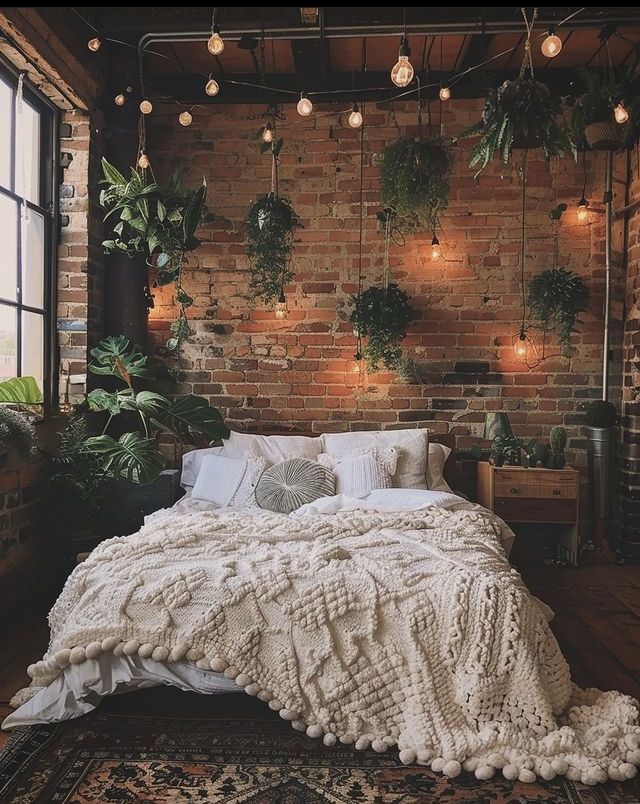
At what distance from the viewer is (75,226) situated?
4.32 meters

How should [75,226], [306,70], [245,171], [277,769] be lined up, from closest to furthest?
[277,769]
[75,226]
[306,70]
[245,171]

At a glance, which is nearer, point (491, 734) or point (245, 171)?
point (491, 734)

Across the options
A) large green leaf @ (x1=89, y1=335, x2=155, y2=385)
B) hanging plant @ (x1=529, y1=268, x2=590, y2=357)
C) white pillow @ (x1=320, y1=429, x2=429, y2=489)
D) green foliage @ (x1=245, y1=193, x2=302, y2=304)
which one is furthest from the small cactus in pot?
large green leaf @ (x1=89, y1=335, x2=155, y2=385)

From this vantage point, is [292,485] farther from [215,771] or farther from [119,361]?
[215,771]

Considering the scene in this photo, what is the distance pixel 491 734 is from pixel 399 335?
2914mm

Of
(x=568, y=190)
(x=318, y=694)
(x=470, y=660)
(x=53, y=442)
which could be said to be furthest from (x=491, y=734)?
(x=568, y=190)

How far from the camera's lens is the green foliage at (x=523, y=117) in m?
2.94

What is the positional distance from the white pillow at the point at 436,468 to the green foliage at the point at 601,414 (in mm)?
1001

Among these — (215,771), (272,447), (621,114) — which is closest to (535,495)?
(272,447)

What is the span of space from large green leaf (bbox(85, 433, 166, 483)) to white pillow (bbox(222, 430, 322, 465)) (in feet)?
2.05

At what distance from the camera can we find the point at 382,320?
15.2ft

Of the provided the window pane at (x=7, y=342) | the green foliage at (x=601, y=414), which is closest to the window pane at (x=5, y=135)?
the window pane at (x=7, y=342)

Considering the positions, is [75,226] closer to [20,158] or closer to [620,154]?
[20,158]

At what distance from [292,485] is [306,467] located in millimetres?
157
